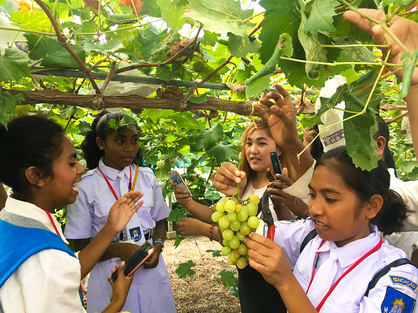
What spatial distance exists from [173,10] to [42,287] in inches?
39.8

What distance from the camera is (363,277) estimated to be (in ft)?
3.50

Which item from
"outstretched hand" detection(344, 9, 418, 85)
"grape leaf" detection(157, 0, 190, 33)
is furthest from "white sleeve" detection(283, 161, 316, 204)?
"grape leaf" detection(157, 0, 190, 33)

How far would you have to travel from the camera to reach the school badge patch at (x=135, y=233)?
6.39ft

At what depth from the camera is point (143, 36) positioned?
1181mm

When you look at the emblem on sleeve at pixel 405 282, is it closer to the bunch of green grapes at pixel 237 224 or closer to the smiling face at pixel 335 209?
the smiling face at pixel 335 209

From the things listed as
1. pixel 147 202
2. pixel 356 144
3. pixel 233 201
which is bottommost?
pixel 147 202

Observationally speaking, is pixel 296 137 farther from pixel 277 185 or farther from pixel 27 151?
pixel 27 151

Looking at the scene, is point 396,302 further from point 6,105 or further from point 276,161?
point 6,105

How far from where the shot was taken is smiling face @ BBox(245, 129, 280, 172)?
2.00 m

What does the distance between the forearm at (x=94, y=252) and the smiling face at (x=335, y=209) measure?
1.09 m

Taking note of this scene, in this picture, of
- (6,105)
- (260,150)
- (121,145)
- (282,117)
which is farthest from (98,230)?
(282,117)

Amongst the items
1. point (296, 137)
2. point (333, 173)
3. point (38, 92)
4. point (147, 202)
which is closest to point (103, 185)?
point (147, 202)

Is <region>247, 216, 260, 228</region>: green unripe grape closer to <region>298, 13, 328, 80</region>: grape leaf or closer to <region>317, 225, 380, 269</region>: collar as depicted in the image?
<region>317, 225, 380, 269</region>: collar

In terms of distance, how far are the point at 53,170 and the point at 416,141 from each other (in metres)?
1.39
